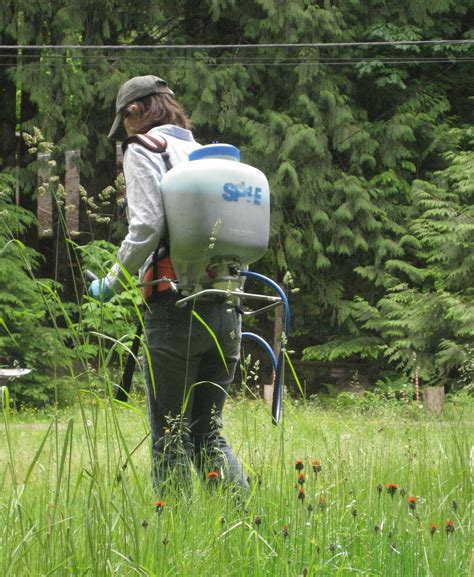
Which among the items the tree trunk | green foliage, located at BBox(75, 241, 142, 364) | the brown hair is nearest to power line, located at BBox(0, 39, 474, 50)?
the tree trunk

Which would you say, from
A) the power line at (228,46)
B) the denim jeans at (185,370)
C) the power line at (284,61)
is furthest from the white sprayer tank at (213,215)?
the power line at (284,61)

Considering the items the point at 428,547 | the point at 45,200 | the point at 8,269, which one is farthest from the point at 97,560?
the point at 45,200

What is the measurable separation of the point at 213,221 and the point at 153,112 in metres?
0.53

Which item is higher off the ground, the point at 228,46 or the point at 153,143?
the point at 228,46

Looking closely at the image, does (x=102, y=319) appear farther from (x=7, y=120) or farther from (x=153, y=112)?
(x=7, y=120)

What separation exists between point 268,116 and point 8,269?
4.53 metres

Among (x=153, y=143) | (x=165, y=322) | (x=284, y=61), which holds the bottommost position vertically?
(x=165, y=322)

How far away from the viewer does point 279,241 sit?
50.2ft

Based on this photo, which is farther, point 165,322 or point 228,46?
point 228,46

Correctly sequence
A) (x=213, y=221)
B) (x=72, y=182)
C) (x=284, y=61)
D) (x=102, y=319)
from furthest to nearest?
1. (x=72, y=182)
2. (x=284, y=61)
3. (x=213, y=221)
4. (x=102, y=319)

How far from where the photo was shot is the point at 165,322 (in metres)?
3.31

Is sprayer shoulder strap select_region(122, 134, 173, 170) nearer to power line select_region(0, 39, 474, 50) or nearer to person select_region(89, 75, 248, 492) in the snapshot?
person select_region(89, 75, 248, 492)

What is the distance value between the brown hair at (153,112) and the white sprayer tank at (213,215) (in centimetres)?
25

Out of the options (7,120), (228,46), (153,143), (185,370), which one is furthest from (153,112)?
(7,120)
